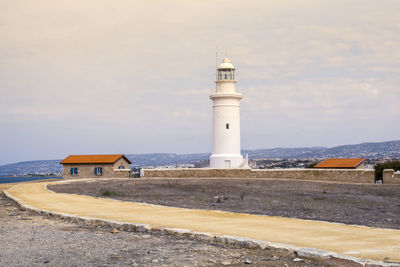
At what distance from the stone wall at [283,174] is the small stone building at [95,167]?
327 centimetres

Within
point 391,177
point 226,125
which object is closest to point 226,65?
point 226,125

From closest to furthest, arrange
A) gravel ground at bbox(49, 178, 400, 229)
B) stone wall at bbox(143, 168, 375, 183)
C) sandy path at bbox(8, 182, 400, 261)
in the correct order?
sandy path at bbox(8, 182, 400, 261), gravel ground at bbox(49, 178, 400, 229), stone wall at bbox(143, 168, 375, 183)

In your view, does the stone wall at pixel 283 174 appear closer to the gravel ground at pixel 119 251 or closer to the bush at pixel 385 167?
the bush at pixel 385 167

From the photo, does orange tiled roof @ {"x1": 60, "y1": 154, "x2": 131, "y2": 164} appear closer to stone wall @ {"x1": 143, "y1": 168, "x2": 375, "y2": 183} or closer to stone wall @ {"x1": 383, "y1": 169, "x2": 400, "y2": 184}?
stone wall @ {"x1": 143, "y1": 168, "x2": 375, "y2": 183}

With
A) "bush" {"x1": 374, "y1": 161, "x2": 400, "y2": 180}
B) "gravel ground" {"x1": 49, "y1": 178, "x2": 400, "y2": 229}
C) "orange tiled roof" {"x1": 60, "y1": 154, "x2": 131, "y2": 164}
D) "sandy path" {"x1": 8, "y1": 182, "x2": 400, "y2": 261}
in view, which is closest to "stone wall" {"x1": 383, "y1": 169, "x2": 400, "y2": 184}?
"gravel ground" {"x1": 49, "y1": 178, "x2": 400, "y2": 229}

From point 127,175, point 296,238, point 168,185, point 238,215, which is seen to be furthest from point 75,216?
point 127,175

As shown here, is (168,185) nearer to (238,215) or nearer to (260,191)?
(260,191)

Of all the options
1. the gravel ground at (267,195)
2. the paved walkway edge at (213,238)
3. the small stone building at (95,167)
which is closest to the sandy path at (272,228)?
the paved walkway edge at (213,238)

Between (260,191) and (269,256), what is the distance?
1957cm

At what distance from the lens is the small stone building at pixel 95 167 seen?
44312 millimetres

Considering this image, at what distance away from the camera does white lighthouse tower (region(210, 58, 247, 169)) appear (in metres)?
44.8

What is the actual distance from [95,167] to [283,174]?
1590 cm

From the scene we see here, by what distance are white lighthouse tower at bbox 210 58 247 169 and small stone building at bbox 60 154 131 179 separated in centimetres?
782

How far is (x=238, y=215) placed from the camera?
→ 14.0 metres
